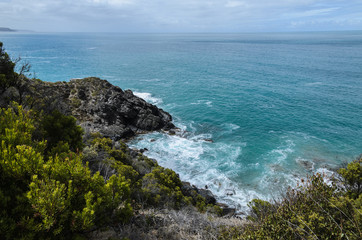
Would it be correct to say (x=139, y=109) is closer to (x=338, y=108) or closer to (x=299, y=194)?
(x=299, y=194)

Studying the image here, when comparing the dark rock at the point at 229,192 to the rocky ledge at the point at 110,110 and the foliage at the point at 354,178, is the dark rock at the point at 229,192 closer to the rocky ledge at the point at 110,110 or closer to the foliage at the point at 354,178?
the foliage at the point at 354,178

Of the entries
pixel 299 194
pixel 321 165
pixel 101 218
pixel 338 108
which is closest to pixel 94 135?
pixel 101 218

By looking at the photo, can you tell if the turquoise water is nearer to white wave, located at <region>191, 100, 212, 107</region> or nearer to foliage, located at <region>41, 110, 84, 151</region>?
white wave, located at <region>191, 100, 212, 107</region>

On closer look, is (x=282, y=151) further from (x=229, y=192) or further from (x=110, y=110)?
(x=110, y=110)

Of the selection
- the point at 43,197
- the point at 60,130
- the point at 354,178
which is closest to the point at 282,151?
the point at 354,178

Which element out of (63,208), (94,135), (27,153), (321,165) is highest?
(27,153)

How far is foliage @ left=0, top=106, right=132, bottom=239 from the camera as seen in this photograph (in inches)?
226

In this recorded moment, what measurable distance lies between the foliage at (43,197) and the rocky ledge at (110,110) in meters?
30.1

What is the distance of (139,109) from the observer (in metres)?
42.1

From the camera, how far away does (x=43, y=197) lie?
5.76 m

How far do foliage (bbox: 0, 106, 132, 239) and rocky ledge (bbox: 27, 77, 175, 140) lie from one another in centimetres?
3008

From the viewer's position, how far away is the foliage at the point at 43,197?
574 cm

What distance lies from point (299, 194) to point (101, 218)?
27.0ft

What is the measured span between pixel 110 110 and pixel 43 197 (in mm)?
36473
